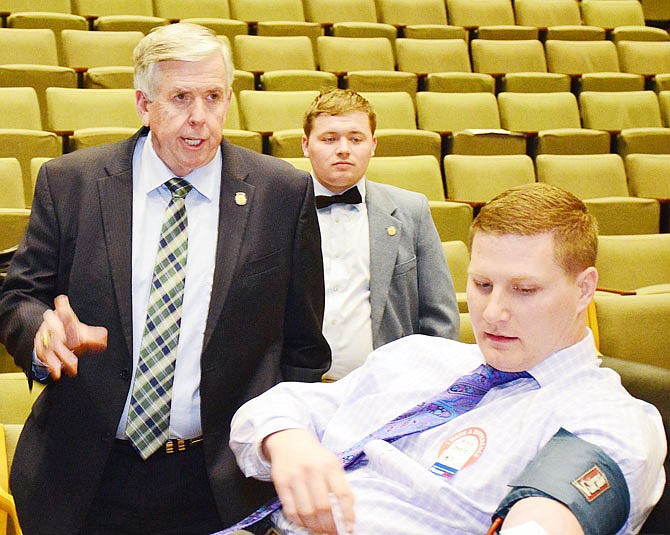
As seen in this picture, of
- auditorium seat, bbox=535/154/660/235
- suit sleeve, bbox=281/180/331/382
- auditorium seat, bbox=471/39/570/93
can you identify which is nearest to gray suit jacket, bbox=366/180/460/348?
suit sleeve, bbox=281/180/331/382

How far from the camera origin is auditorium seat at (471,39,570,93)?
14.1 ft

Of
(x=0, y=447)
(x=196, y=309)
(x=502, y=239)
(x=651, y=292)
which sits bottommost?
(x=651, y=292)

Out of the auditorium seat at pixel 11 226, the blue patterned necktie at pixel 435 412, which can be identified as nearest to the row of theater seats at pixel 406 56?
the auditorium seat at pixel 11 226

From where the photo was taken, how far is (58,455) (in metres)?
1.24

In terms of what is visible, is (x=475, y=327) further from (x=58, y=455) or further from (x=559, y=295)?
(x=58, y=455)

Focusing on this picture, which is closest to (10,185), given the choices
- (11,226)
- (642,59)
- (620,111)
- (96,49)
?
(11,226)

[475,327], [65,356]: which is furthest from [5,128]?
[475,327]

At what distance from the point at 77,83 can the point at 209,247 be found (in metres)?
2.61

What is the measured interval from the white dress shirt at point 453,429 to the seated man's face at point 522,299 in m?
0.03

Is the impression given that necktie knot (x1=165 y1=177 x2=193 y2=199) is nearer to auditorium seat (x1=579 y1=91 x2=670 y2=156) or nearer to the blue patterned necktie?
the blue patterned necktie

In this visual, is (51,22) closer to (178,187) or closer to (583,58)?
(583,58)

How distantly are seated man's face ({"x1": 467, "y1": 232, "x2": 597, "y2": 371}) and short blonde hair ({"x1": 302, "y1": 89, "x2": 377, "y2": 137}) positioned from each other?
97 centimetres

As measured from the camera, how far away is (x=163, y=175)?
4.17 feet

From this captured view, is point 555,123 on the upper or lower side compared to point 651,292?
upper
